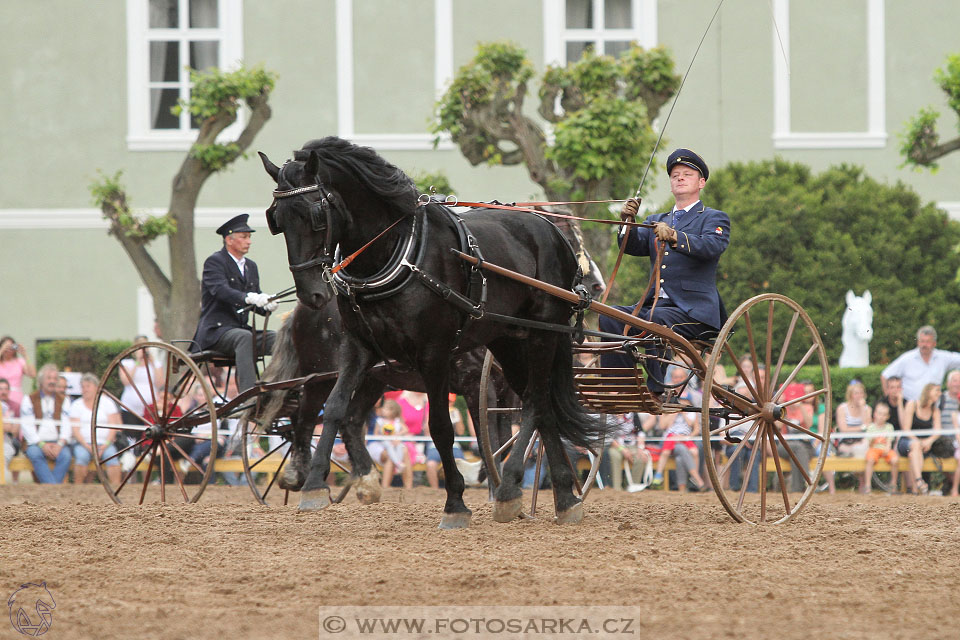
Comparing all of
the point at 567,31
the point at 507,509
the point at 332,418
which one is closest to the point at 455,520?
the point at 507,509

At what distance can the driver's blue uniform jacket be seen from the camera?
23.5ft

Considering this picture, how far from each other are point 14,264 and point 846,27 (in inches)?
521

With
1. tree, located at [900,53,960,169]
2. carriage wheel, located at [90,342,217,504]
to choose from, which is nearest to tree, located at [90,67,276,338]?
carriage wheel, located at [90,342,217,504]

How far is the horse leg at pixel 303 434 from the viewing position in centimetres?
875

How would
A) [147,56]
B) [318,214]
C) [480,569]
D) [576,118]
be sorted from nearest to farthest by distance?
[480,569]
[318,214]
[576,118]
[147,56]

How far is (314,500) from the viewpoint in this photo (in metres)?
7.25

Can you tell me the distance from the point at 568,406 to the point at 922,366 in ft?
20.8

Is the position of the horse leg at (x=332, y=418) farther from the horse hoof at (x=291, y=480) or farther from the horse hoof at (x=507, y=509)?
the horse hoof at (x=291, y=480)

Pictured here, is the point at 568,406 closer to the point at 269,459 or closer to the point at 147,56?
the point at 269,459

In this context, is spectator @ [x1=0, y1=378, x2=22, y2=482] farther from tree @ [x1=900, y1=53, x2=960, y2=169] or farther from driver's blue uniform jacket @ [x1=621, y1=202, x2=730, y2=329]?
tree @ [x1=900, y1=53, x2=960, y2=169]

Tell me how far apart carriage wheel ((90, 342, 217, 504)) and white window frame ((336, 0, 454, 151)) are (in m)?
6.02

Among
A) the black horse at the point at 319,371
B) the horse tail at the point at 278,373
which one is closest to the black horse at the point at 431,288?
the black horse at the point at 319,371

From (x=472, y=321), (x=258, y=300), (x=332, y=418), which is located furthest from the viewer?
(x=258, y=300)

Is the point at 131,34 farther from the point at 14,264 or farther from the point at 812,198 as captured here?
the point at 812,198
